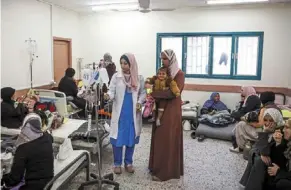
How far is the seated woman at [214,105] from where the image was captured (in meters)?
5.75

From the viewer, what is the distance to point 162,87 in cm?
296

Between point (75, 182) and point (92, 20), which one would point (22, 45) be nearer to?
point (92, 20)

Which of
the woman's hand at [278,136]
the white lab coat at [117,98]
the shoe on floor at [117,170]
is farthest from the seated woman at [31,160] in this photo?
the woman's hand at [278,136]

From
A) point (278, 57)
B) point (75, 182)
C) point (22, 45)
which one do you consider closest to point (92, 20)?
point (22, 45)

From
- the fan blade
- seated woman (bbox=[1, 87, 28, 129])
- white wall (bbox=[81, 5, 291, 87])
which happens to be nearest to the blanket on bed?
white wall (bbox=[81, 5, 291, 87])

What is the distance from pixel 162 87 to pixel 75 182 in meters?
1.38

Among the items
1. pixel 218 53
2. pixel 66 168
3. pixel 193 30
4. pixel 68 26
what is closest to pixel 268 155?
pixel 66 168

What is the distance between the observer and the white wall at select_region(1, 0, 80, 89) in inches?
184

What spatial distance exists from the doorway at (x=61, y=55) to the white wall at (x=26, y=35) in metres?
0.17

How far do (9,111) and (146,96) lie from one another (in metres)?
1.69

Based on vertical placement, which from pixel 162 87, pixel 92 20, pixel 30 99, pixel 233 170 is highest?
pixel 92 20

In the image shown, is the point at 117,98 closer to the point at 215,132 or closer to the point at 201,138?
the point at 201,138

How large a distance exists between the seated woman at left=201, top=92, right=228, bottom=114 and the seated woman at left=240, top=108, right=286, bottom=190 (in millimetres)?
3187

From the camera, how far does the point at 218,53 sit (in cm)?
Result: 623
